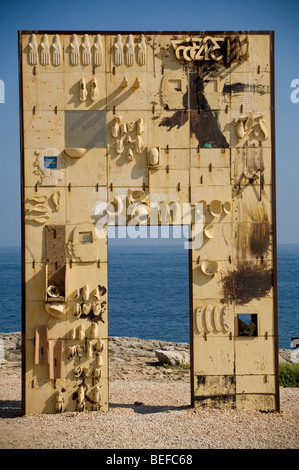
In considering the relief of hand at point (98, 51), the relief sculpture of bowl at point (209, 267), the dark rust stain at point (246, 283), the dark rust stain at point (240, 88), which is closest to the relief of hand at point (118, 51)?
the relief of hand at point (98, 51)

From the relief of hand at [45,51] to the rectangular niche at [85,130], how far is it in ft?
4.44

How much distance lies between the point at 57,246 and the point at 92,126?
3.08m

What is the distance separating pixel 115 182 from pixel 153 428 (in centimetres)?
586

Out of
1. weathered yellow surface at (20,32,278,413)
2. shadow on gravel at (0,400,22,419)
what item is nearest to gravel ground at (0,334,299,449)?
shadow on gravel at (0,400,22,419)

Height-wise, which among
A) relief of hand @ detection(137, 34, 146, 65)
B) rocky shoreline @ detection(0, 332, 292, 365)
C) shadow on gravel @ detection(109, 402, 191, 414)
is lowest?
rocky shoreline @ detection(0, 332, 292, 365)

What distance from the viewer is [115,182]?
14.2m

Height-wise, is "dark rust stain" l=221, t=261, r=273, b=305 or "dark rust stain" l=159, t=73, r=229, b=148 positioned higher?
"dark rust stain" l=159, t=73, r=229, b=148

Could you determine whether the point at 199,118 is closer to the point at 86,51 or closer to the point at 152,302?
the point at 86,51

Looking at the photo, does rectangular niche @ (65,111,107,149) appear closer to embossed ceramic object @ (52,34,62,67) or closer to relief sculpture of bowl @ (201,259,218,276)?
embossed ceramic object @ (52,34,62,67)

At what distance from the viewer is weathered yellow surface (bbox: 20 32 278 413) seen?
46.4 ft

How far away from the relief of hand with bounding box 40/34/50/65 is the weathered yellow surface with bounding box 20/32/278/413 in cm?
3

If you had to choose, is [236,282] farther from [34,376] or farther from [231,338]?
[34,376]

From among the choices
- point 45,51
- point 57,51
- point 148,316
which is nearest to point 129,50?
point 57,51

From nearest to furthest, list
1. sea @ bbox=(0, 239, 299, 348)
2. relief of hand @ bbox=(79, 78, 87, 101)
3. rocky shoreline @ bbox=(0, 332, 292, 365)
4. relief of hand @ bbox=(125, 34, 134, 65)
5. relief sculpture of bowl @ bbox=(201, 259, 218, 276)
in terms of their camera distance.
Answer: relief of hand @ bbox=(79, 78, 87, 101)
relief of hand @ bbox=(125, 34, 134, 65)
relief sculpture of bowl @ bbox=(201, 259, 218, 276)
rocky shoreline @ bbox=(0, 332, 292, 365)
sea @ bbox=(0, 239, 299, 348)
